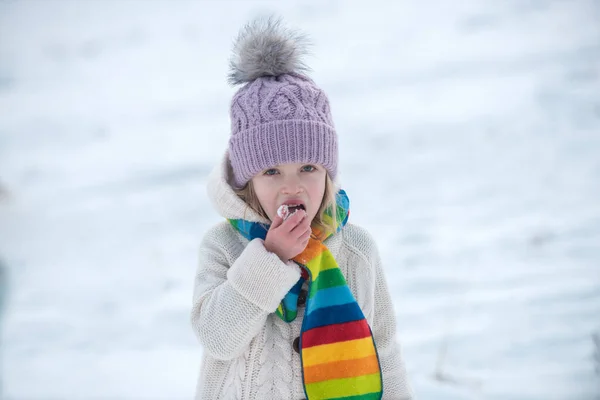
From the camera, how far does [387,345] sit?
1313 mm

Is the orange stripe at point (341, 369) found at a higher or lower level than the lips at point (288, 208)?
lower

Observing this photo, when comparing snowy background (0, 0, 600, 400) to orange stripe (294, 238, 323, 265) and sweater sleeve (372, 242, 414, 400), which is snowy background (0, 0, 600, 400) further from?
orange stripe (294, 238, 323, 265)

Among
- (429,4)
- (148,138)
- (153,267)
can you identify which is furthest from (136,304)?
(429,4)

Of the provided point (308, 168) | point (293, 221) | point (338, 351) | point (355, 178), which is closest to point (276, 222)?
point (293, 221)

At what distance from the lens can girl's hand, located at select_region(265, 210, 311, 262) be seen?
3.61 ft

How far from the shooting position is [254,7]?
119 inches

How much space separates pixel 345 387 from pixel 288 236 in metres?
0.32

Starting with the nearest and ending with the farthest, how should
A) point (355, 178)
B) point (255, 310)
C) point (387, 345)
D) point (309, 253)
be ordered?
point (255, 310) < point (309, 253) < point (387, 345) < point (355, 178)

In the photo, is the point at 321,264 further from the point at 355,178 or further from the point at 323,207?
the point at 355,178

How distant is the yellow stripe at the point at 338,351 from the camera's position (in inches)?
43.8

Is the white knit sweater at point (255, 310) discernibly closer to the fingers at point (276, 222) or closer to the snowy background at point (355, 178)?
the fingers at point (276, 222)

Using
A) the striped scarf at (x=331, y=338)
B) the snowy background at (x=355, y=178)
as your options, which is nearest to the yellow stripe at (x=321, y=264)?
the striped scarf at (x=331, y=338)

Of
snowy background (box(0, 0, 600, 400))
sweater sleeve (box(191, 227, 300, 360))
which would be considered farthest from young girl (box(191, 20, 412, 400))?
snowy background (box(0, 0, 600, 400))

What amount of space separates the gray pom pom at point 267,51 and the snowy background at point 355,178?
1153 mm
